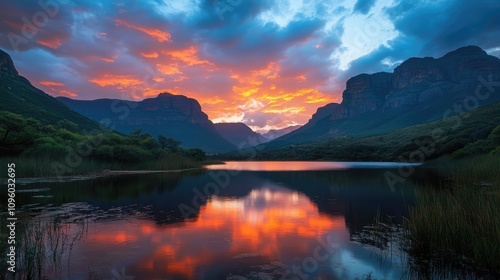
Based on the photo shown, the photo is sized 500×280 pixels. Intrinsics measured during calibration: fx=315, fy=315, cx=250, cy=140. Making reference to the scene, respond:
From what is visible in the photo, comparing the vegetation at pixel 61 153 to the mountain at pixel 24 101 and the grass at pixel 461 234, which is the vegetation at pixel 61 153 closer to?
the grass at pixel 461 234

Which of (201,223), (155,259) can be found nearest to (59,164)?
(201,223)

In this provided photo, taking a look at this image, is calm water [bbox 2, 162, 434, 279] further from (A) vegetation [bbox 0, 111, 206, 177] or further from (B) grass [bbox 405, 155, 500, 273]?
(A) vegetation [bbox 0, 111, 206, 177]

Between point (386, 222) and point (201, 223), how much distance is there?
9.76 metres

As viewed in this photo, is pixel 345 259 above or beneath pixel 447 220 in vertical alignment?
beneath

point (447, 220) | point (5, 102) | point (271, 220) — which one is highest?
point (5, 102)

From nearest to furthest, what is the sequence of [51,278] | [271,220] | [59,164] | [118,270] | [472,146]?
[51,278] → [118,270] → [271,220] → [59,164] → [472,146]

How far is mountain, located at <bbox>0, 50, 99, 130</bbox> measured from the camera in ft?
302

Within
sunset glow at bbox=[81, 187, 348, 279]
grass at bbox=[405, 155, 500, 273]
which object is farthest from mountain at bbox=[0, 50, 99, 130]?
grass at bbox=[405, 155, 500, 273]

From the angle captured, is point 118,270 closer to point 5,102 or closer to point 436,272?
point 436,272

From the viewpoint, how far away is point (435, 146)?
266ft

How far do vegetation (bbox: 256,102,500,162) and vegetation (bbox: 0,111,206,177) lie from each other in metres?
54.5

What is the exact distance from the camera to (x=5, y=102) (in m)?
90.1

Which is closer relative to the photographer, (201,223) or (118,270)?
(118,270)

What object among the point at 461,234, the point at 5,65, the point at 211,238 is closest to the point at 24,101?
the point at 5,65
